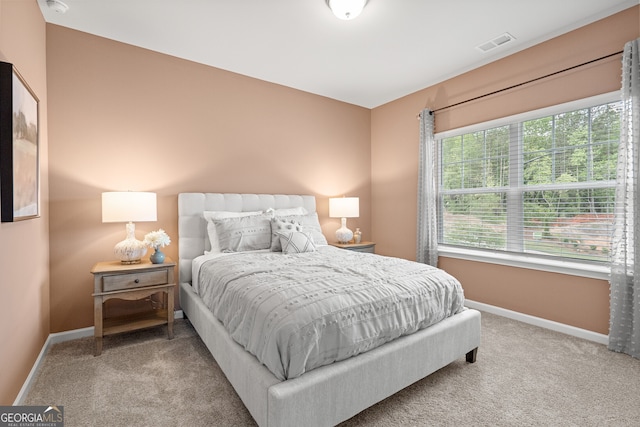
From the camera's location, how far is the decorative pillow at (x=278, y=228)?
303cm

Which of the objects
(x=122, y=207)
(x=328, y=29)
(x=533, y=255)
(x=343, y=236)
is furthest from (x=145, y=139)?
(x=533, y=255)

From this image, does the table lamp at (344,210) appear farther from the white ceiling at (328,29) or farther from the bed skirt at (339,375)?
the bed skirt at (339,375)

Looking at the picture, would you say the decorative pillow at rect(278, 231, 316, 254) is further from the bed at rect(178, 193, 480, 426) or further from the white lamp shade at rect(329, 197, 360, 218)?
the white lamp shade at rect(329, 197, 360, 218)

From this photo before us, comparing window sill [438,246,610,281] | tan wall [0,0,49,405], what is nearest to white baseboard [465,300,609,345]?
window sill [438,246,610,281]

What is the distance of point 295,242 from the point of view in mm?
2973

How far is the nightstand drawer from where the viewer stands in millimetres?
2403

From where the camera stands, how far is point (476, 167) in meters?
3.60

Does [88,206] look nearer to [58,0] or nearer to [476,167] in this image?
[58,0]

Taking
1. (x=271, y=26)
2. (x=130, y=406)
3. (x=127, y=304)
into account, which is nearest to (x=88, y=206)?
A: (x=127, y=304)

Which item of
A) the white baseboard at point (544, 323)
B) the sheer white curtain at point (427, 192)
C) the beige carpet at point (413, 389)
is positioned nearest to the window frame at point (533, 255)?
the sheer white curtain at point (427, 192)

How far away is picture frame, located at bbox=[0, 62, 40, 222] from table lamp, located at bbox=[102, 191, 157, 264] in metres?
0.48

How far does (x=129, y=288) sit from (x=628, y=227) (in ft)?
13.2

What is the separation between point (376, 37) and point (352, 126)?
6.08 feet

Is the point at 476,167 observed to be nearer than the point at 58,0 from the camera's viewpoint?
No
